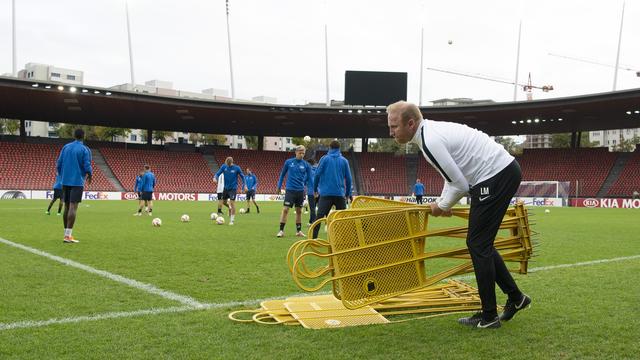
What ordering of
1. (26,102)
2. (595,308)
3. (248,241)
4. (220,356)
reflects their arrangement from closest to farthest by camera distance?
1. (220,356)
2. (595,308)
3. (248,241)
4. (26,102)

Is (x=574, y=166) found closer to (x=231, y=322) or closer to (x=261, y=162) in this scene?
(x=261, y=162)

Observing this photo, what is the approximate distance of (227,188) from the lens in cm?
1636

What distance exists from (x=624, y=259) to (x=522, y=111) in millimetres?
36117

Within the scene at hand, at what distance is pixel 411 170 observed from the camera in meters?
55.2

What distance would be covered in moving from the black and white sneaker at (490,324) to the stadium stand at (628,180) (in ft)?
149

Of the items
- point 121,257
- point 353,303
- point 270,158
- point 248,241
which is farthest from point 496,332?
point 270,158

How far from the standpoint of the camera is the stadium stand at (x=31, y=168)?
131 feet

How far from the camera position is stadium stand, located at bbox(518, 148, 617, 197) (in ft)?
154

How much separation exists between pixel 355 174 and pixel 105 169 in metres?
23.3

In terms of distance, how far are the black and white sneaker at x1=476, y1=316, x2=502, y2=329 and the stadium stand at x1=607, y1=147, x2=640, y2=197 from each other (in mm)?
45551

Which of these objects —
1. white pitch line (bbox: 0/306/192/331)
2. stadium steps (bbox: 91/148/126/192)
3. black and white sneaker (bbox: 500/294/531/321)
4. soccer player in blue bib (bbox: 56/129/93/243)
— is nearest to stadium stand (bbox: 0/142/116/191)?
stadium steps (bbox: 91/148/126/192)

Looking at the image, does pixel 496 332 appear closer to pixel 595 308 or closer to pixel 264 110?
pixel 595 308

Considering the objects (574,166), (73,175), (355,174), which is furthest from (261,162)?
(73,175)

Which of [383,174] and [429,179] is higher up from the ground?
[383,174]
